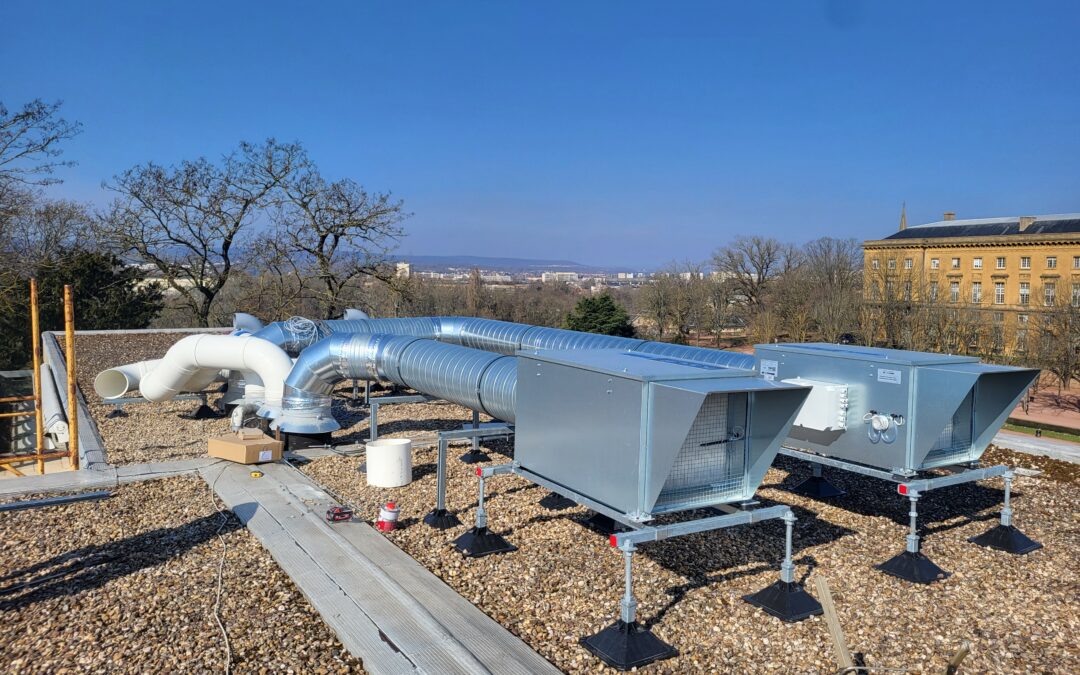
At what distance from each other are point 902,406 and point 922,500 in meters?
2.64

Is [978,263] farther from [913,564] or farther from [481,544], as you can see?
[481,544]

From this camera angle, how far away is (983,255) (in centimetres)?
5375

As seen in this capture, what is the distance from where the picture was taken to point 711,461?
6238mm

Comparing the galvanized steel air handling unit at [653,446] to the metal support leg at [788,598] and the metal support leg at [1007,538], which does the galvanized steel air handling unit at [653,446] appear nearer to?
the metal support leg at [788,598]

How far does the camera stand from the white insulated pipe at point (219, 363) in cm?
1245

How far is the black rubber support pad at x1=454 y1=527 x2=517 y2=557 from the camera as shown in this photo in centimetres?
751

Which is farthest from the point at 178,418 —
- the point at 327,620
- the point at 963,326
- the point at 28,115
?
the point at 963,326

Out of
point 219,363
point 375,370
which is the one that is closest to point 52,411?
point 219,363

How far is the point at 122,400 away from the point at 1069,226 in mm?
55933

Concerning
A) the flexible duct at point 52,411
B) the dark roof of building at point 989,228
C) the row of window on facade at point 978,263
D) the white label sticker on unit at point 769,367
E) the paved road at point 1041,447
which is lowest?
the flexible duct at point 52,411

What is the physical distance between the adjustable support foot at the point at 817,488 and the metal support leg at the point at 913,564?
2233 millimetres

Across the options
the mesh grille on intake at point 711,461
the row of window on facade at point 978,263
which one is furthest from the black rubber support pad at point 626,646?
the row of window on facade at point 978,263

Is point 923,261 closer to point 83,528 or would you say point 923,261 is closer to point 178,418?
point 178,418

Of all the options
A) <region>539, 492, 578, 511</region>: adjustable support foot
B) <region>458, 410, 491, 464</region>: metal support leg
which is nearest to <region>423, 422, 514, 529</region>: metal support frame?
<region>539, 492, 578, 511</region>: adjustable support foot
